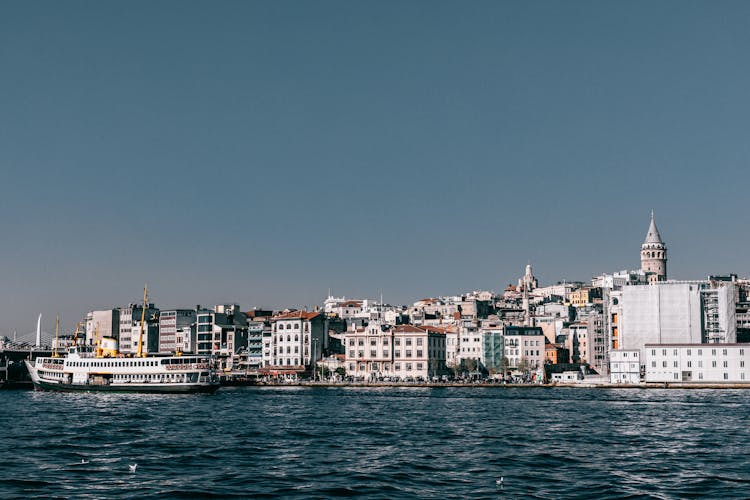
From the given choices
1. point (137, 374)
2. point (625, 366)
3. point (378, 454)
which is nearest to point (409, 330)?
point (625, 366)

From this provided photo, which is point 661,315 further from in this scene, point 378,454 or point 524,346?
point 378,454

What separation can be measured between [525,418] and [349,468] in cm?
3227

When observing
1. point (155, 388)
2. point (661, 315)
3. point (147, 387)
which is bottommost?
point (155, 388)

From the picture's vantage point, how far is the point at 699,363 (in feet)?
450

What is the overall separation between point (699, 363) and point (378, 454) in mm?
103369

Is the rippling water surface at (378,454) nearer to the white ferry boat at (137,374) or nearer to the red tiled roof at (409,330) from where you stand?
the white ferry boat at (137,374)

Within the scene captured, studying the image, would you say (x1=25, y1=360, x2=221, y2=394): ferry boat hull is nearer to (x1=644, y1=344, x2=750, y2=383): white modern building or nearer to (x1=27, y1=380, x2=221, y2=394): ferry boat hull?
(x1=27, y1=380, x2=221, y2=394): ferry boat hull

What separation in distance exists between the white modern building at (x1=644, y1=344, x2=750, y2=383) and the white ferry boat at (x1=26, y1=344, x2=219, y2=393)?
208 ft

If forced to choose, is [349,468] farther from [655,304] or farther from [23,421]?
[655,304]

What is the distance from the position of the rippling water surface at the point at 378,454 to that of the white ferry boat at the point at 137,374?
41.6m

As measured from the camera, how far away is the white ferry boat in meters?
119

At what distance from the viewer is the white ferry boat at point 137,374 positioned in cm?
11925

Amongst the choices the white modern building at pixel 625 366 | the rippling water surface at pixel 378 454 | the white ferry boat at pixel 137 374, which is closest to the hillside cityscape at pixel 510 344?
the white modern building at pixel 625 366

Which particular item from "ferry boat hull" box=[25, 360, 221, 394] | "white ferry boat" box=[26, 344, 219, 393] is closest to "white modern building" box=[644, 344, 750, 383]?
"ferry boat hull" box=[25, 360, 221, 394]
